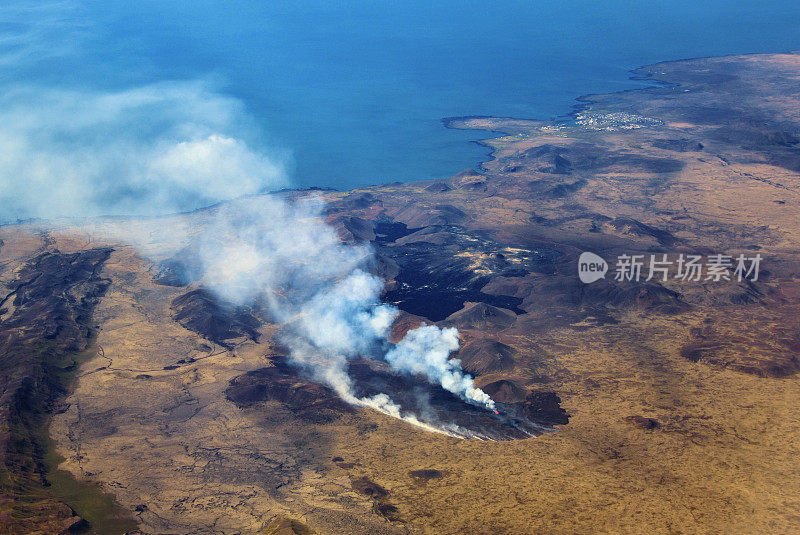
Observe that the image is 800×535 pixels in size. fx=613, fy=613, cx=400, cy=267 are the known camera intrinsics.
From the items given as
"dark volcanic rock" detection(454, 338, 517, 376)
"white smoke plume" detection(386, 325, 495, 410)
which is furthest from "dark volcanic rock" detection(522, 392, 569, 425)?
"dark volcanic rock" detection(454, 338, 517, 376)

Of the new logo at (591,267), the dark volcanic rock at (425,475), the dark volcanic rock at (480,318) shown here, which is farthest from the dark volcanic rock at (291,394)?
the new logo at (591,267)

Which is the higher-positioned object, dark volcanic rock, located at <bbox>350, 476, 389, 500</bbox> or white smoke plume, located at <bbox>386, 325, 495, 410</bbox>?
dark volcanic rock, located at <bbox>350, 476, 389, 500</bbox>

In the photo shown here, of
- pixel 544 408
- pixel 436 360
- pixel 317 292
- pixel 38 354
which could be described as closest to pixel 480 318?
pixel 436 360

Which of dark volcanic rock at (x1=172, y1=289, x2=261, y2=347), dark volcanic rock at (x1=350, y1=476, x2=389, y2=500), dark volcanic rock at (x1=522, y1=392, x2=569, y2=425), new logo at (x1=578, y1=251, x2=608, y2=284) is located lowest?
dark volcanic rock at (x1=172, y1=289, x2=261, y2=347)

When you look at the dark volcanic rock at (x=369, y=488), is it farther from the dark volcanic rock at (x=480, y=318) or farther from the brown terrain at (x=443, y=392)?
the dark volcanic rock at (x=480, y=318)

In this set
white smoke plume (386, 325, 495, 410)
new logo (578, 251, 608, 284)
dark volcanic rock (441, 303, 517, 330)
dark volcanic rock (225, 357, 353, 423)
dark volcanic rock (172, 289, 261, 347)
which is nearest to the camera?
dark volcanic rock (225, 357, 353, 423)

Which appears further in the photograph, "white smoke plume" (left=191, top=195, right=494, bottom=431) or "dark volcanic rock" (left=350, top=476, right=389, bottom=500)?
"white smoke plume" (left=191, top=195, right=494, bottom=431)

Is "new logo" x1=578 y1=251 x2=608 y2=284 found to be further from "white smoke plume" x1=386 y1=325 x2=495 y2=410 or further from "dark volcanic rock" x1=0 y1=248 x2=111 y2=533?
"dark volcanic rock" x1=0 y1=248 x2=111 y2=533

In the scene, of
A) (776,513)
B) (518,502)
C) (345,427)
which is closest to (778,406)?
(776,513)
